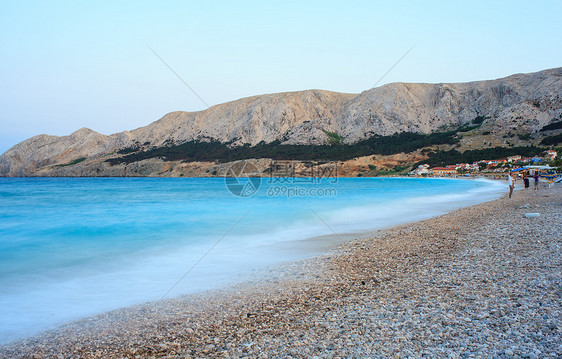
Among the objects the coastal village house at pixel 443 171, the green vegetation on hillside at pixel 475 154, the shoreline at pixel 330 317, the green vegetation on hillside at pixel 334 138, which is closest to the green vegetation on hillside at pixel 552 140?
the green vegetation on hillside at pixel 475 154

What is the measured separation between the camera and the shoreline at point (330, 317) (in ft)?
13.5

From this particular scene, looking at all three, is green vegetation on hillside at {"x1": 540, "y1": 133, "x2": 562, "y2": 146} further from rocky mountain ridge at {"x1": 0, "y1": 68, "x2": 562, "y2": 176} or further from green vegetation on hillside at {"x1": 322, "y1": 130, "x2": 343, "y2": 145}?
green vegetation on hillside at {"x1": 322, "y1": 130, "x2": 343, "y2": 145}

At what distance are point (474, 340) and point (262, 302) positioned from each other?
131 inches

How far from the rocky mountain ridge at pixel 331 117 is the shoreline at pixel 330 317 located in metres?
118

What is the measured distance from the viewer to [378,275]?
7039 mm

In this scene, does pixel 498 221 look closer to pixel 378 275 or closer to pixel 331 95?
pixel 378 275

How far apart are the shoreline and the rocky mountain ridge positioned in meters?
118

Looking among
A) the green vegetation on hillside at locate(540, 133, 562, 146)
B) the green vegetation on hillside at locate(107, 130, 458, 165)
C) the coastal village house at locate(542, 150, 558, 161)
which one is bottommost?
the coastal village house at locate(542, 150, 558, 161)

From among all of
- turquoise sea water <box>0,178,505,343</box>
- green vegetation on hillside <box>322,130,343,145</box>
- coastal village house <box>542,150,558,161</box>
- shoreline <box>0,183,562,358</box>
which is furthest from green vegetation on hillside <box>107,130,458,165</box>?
shoreline <box>0,183,562,358</box>

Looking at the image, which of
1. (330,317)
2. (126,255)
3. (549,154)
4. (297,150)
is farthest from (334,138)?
(330,317)

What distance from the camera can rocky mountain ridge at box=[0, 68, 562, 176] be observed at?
121 meters

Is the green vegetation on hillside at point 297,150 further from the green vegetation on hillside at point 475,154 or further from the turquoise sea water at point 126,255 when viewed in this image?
the turquoise sea water at point 126,255

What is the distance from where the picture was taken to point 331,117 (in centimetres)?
14888

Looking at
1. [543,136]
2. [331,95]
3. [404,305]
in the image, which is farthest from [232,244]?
[331,95]
